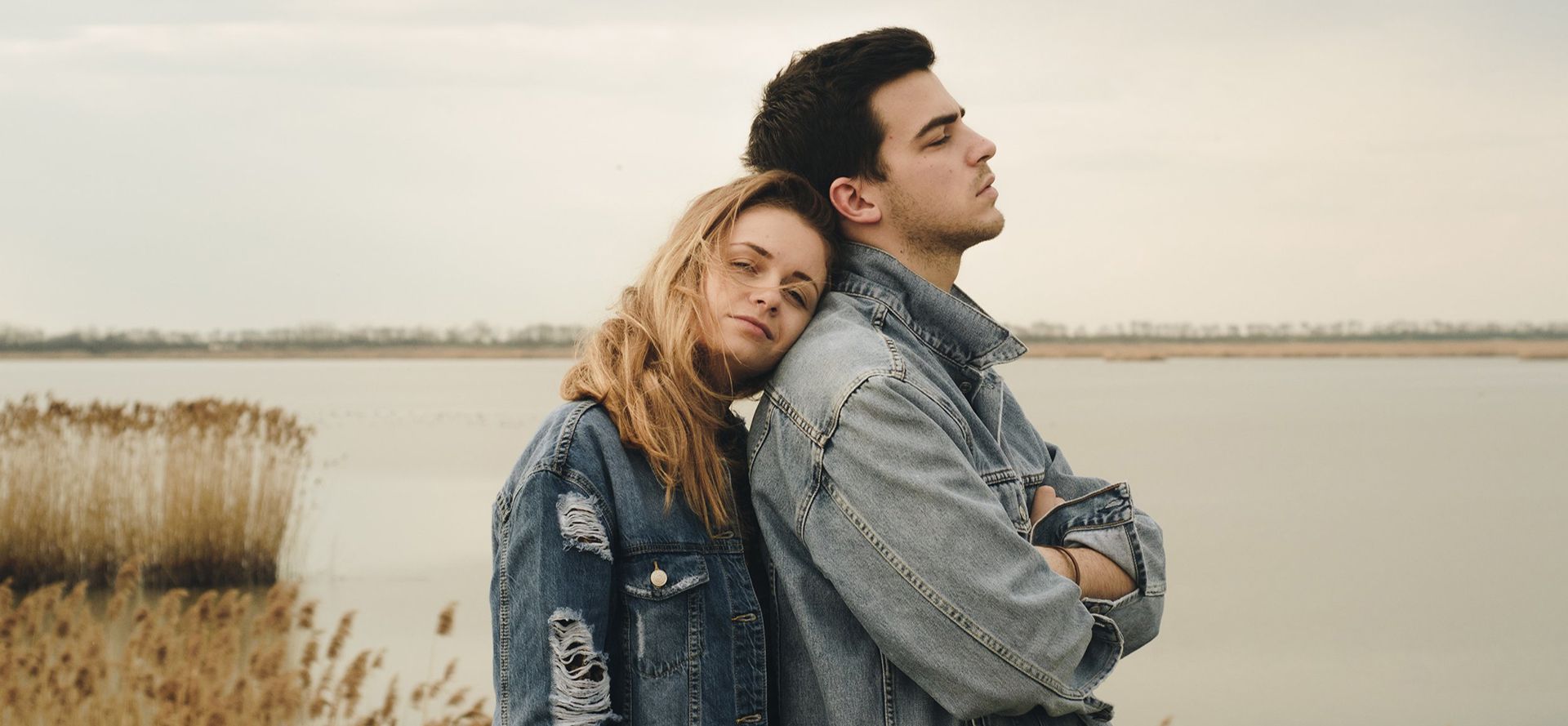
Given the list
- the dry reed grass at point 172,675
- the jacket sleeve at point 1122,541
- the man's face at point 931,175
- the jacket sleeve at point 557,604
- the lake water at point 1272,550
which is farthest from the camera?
the lake water at point 1272,550

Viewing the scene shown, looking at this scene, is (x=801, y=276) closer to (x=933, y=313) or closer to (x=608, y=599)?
(x=933, y=313)

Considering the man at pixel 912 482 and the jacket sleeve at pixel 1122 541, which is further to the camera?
the jacket sleeve at pixel 1122 541

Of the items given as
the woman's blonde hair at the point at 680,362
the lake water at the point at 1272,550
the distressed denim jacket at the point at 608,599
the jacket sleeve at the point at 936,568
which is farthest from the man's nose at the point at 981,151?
the lake water at the point at 1272,550

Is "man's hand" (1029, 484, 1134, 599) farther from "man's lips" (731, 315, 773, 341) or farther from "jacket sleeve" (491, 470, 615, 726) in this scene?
"jacket sleeve" (491, 470, 615, 726)

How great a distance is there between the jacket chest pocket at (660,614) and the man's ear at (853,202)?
2.57 feet

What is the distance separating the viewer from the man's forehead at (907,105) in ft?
7.96

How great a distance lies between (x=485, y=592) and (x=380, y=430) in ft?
46.4

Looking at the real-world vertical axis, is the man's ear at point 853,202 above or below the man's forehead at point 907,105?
below

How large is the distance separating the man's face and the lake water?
16.4 feet

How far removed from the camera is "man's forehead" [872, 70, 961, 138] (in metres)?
2.43

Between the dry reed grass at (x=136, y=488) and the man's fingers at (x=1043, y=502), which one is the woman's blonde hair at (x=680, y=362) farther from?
the dry reed grass at (x=136, y=488)

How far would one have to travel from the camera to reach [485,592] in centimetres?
905

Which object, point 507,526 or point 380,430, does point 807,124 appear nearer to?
point 507,526

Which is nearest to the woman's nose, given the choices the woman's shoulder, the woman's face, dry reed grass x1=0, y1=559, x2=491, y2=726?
the woman's face
